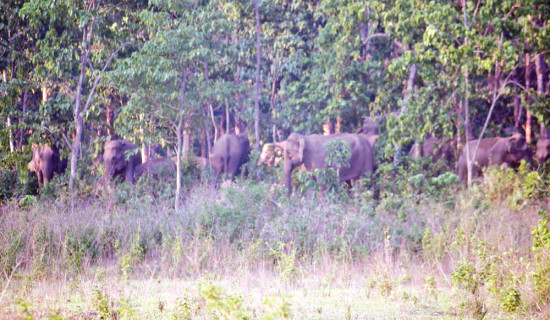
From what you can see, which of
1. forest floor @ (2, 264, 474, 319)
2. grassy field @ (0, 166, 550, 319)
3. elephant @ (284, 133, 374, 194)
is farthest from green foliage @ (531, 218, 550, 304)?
elephant @ (284, 133, 374, 194)

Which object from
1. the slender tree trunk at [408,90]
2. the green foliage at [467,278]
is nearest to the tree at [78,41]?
the slender tree trunk at [408,90]

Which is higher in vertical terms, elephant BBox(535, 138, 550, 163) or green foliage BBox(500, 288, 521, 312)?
elephant BBox(535, 138, 550, 163)

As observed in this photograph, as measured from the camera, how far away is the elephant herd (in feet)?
59.3

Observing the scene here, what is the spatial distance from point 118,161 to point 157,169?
44.7 inches

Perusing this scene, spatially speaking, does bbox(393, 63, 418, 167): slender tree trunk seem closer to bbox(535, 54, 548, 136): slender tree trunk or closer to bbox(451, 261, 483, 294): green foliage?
bbox(535, 54, 548, 136): slender tree trunk

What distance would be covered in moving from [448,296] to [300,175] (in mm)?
8732

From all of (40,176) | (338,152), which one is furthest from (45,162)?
(338,152)

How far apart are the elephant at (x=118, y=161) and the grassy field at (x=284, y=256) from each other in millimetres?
3253

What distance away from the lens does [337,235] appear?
11.4 m

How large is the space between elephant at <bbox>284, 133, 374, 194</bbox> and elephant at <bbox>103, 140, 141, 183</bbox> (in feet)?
14.4

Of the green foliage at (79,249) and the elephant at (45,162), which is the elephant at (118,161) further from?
the green foliage at (79,249)

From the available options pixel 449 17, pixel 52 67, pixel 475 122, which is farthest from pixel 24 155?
pixel 475 122

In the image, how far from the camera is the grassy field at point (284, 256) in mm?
7172

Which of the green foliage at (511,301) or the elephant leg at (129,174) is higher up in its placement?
the green foliage at (511,301)
